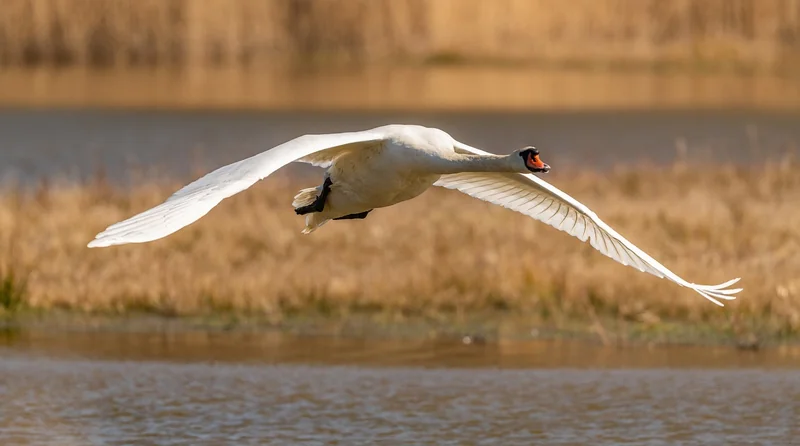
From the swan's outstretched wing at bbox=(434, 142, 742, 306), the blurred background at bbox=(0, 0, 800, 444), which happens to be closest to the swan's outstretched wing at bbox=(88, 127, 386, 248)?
the swan's outstretched wing at bbox=(434, 142, 742, 306)

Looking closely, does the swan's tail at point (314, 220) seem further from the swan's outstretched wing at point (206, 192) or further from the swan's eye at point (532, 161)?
the swan's eye at point (532, 161)

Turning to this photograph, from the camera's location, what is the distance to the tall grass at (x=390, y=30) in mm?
31438

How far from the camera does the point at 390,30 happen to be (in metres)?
32.8

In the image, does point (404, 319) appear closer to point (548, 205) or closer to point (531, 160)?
point (548, 205)

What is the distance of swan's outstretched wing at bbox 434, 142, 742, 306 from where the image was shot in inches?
348

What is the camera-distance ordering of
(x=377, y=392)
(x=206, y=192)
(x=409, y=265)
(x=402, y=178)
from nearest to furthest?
1. (x=206, y=192)
2. (x=402, y=178)
3. (x=377, y=392)
4. (x=409, y=265)

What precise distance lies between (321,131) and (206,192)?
22239 millimetres

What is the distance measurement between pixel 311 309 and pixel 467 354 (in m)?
1.41

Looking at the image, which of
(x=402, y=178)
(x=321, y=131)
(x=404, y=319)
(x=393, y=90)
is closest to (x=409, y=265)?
(x=404, y=319)

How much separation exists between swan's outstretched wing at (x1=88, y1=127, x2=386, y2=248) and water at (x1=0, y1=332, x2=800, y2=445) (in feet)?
7.27

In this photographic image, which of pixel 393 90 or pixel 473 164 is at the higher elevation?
pixel 393 90

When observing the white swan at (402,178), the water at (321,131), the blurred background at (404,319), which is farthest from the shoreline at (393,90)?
the white swan at (402,178)

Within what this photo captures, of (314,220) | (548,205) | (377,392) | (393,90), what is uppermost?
(393,90)

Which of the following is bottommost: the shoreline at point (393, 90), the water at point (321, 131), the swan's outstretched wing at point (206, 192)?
the swan's outstretched wing at point (206, 192)
